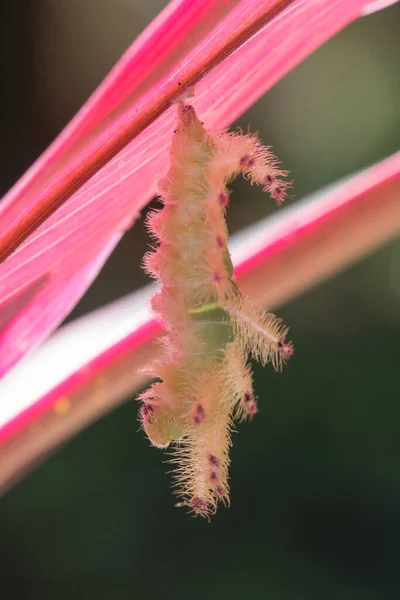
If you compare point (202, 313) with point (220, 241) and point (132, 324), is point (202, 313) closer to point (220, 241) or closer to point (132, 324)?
point (220, 241)

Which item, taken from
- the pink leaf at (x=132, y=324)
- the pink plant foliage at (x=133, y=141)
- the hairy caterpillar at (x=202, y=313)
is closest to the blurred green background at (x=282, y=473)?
the pink leaf at (x=132, y=324)

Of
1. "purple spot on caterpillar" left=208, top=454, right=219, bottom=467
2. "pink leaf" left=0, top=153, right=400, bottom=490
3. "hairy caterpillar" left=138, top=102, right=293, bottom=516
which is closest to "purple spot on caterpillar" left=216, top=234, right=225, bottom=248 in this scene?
"hairy caterpillar" left=138, top=102, right=293, bottom=516

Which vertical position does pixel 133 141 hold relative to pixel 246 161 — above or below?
above

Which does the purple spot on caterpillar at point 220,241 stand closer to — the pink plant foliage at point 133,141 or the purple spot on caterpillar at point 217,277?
the purple spot on caterpillar at point 217,277

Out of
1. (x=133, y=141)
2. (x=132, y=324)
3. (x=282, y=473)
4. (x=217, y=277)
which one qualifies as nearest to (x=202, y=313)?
(x=217, y=277)

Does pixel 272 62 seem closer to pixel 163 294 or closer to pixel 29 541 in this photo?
pixel 163 294

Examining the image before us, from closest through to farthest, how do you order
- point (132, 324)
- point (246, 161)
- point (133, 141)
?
point (246, 161) < point (133, 141) < point (132, 324)

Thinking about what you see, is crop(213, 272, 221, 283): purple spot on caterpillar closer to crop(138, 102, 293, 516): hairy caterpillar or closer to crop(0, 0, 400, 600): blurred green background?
crop(138, 102, 293, 516): hairy caterpillar
